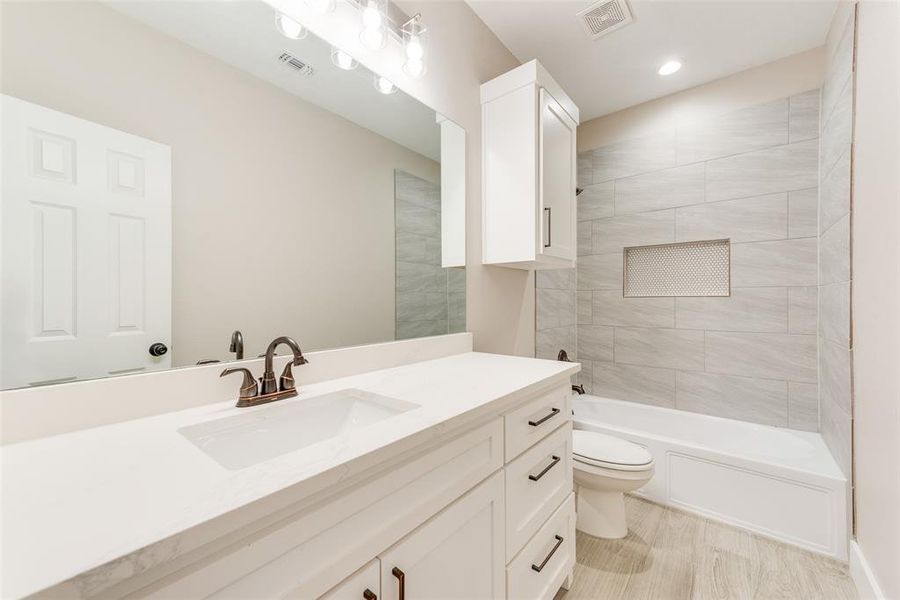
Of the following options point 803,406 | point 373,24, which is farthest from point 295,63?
point 803,406

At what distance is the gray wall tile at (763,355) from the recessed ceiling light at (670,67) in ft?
5.77

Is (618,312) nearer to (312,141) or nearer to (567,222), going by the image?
(567,222)

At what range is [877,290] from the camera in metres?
1.24

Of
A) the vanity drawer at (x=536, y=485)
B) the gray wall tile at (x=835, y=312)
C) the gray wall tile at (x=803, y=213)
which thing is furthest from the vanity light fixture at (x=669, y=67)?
the vanity drawer at (x=536, y=485)

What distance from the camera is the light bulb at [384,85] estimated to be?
1315 millimetres

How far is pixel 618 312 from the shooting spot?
2812 millimetres

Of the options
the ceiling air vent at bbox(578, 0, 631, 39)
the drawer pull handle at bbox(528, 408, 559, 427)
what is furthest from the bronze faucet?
the ceiling air vent at bbox(578, 0, 631, 39)

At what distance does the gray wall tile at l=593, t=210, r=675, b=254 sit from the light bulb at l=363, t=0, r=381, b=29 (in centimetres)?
225

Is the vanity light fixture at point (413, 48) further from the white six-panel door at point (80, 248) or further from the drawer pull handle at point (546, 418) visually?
the drawer pull handle at point (546, 418)

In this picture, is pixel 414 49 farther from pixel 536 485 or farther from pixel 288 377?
pixel 536 485

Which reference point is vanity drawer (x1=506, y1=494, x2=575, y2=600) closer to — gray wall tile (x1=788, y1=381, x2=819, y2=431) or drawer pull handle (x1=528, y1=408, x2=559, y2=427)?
drawer pull handle (x1=528, y1=408, x2=559, y2=427)

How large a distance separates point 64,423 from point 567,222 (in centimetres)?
199

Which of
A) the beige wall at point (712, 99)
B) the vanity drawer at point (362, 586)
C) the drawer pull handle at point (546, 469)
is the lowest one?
the drawer pull handle at point (546, 469)

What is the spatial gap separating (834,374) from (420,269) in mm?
2131
